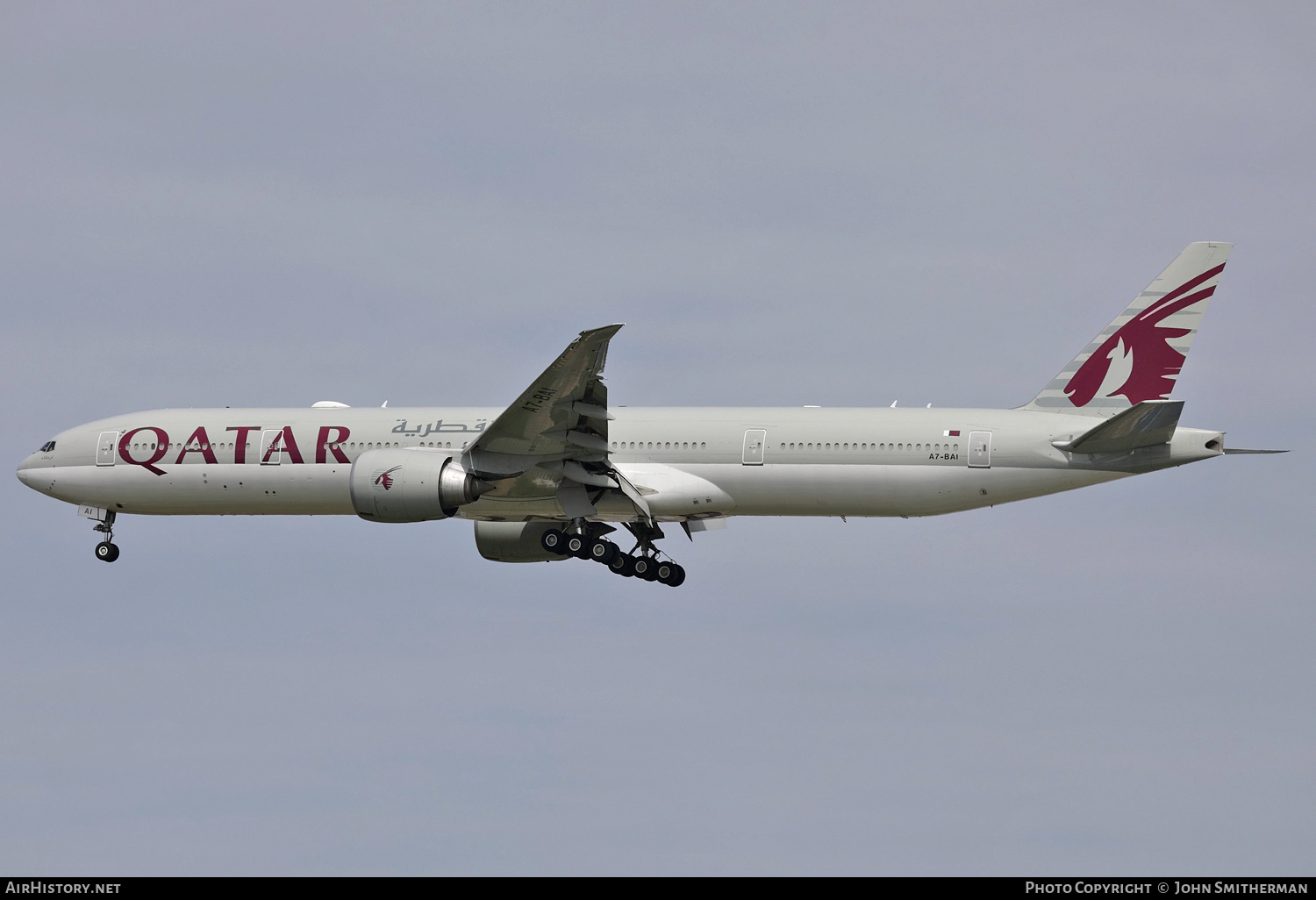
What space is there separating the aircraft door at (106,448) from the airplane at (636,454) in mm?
53

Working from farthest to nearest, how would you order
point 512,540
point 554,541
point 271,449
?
point 512,540
point 271,449
point 554,541

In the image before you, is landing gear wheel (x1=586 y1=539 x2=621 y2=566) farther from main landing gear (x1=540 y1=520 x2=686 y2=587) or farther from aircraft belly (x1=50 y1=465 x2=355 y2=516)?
aircraft belly (x1=50 y1=465 x2=355 y2=516)

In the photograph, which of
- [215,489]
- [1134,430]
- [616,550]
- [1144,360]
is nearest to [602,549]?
[616,550]

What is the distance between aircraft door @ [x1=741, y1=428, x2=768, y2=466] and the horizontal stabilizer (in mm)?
7319

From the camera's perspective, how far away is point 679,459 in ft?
146

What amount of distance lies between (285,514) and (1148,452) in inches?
905

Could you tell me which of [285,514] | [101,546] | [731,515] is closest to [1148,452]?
[731,515]

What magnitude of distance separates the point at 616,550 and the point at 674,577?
1.94 metres

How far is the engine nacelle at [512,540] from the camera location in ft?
163

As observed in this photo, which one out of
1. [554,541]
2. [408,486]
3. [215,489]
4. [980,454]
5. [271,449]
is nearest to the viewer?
[408,486]

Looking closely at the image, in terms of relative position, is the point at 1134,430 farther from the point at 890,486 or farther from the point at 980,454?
the point at 890,486

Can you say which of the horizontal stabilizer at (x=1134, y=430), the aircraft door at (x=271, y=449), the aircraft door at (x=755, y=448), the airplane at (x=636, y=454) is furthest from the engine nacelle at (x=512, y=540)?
the horizontal stabilizer at (x=1134, y=430)

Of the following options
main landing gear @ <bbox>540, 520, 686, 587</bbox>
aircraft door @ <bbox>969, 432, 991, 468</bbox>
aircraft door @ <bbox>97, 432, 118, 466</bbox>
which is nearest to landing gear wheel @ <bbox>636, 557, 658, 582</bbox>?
main landing gear @ <bbox>540, 520, 686, 587</bbox>

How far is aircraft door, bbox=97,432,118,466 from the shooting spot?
4812 centimetres
